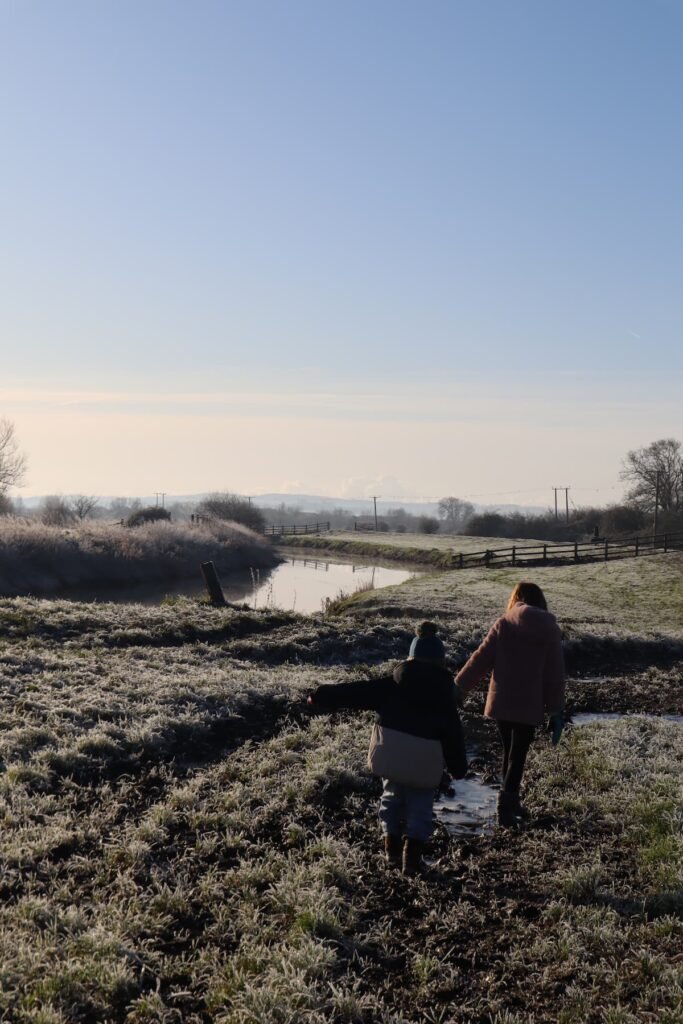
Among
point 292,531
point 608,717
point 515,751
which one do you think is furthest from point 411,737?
point 292,531

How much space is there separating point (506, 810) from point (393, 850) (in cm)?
152

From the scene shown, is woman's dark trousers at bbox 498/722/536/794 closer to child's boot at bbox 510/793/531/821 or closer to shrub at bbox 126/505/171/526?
child's boot at bbox 510/793/531/821

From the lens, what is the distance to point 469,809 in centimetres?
853

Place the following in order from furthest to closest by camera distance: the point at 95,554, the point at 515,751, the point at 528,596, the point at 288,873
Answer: the point at 95,554 → the point at 528,596 → the point at 515,751 → the point at 288,873

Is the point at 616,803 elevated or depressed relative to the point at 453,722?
depressed

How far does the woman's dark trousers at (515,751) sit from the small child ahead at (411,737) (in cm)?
97

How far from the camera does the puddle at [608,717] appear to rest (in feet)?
41.4

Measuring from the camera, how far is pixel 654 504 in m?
91.1

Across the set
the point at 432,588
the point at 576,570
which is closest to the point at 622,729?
the point at 432,588

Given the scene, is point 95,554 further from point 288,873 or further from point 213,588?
point 288,873

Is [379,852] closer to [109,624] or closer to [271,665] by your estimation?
[271,665]

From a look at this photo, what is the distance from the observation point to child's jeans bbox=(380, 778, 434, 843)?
6688 mm

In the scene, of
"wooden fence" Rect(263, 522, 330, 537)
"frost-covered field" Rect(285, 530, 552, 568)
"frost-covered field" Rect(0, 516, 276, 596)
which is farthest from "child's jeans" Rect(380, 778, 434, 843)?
"wooden fence" Rect(263, 522, 330, 537)

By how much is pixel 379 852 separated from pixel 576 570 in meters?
40.0
